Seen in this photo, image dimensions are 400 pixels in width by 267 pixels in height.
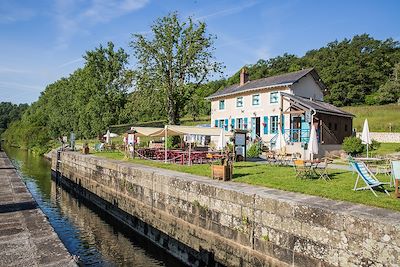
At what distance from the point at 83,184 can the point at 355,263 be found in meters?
20.3

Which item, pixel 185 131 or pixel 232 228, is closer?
pixel 232 228

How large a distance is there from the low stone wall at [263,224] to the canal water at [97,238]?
827 millimetres

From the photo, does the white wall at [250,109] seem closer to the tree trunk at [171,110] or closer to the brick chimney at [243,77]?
the brick chimney at [243,77]

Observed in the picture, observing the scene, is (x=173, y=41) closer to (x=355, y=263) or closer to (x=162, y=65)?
(x=162, y=65)

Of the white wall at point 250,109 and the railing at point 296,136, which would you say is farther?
the white wall at point 250,109

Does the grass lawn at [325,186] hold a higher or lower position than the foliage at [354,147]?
lower

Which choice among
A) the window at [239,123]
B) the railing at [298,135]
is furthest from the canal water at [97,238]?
the window at [239,123]

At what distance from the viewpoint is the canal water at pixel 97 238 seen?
11000 mm

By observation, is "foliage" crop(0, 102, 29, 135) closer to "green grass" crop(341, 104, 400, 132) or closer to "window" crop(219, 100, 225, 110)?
"window" crop(219, 100, 225, 110)

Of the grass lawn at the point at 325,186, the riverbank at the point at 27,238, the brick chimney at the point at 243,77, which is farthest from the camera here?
the brick chimney at the point at 243,77

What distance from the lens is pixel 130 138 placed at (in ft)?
77.8

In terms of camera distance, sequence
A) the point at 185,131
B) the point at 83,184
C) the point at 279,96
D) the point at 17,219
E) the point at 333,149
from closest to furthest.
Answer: the point at 17,219
the point at 185,131
the point at 83,184
the point at 333,149
the point at 279,96

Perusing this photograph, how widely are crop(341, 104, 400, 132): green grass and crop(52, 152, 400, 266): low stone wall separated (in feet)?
107

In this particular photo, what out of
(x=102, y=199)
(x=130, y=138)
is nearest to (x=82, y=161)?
(x=130, y=138)
